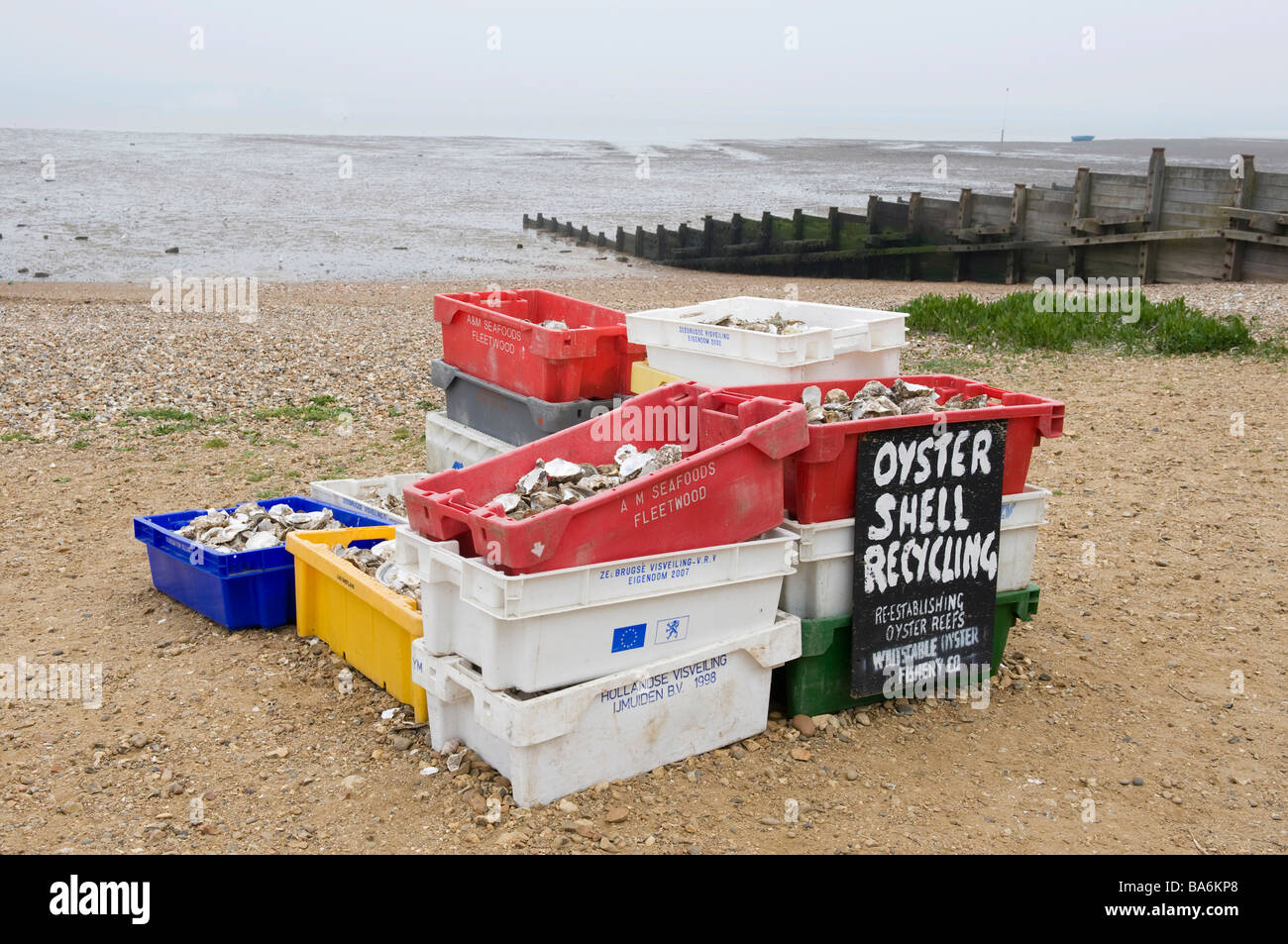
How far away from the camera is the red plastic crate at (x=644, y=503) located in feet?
13.6

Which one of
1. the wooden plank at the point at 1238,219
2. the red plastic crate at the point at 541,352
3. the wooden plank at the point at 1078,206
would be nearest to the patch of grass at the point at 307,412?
the red plastic crate at the point at 541,352

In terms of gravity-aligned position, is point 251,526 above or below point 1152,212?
below

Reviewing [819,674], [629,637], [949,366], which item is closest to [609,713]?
[629,637]

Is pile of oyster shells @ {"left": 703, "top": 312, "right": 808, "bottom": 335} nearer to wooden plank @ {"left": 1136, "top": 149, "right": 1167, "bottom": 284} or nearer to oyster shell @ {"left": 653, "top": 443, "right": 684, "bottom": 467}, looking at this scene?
oyster shell @ {"left": 653, "top": 443, "right": 684, "bottom": 467}

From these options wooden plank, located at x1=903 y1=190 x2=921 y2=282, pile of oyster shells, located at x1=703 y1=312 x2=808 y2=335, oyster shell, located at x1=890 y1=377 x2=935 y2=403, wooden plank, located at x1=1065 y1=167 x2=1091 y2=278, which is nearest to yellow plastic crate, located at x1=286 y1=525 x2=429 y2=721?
pile of oyster shells, located at x1=703 y1=312 x2=808 y2=335

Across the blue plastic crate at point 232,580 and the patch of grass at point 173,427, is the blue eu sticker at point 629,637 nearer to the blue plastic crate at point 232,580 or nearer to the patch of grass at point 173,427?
the blue plastic crate at point 232,580

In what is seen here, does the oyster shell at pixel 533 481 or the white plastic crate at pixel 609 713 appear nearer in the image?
the white plastic crate at pixel 609 713

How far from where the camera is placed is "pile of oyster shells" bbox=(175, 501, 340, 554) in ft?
20.0

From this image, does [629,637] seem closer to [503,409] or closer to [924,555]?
[924,555]

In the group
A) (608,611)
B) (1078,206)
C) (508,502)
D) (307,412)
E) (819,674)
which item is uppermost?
(1078,206)

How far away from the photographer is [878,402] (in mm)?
5102

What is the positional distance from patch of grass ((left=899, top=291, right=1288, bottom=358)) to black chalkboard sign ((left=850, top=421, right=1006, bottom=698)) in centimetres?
798

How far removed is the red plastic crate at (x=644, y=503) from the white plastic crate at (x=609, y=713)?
16.8 inches

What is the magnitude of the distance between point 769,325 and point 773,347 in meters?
0.70
